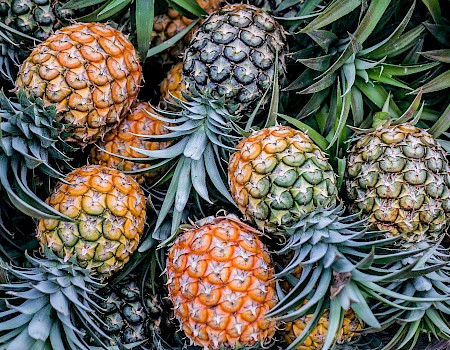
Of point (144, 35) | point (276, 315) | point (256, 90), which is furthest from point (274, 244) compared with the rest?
point (144, 35)

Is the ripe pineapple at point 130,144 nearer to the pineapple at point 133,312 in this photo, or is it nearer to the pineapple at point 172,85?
the pineapple at point 172,85

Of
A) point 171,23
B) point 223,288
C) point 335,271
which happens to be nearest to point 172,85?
point 171,23

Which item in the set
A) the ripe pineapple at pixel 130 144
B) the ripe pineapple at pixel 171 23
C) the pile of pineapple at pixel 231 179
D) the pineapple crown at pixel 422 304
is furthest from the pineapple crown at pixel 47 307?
the ripe pineapple at pixel 171 23

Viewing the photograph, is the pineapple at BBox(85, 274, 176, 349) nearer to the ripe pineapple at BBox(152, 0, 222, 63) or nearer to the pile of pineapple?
the pile of pineapple

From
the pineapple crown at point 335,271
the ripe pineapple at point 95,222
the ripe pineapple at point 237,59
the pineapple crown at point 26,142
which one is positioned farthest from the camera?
the ripe pineapple at point 237,59

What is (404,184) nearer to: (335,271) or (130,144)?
(335,271)

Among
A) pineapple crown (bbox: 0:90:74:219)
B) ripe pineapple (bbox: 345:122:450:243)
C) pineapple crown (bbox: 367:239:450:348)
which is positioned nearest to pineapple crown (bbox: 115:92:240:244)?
pineapple crown (bbox: 0:90:74:219)

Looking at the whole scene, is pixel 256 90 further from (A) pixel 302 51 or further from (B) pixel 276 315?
(B) pixel 276 315
